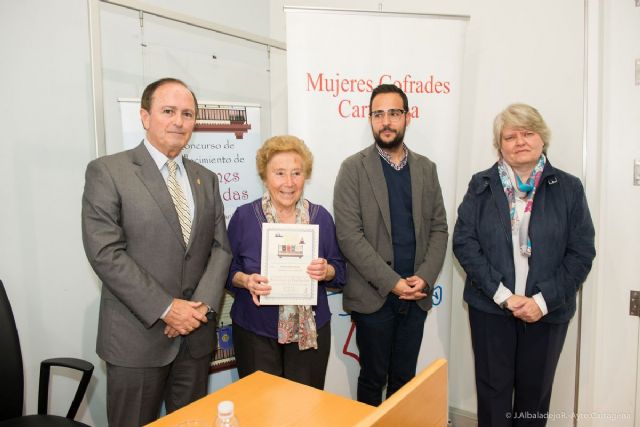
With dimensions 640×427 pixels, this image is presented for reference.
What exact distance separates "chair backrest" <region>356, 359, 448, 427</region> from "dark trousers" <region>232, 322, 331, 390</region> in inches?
44.8

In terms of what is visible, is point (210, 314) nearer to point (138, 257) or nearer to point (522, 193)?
point (138, 257)

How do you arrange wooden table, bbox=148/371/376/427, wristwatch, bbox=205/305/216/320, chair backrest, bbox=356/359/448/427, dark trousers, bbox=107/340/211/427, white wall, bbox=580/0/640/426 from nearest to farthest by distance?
chair backrest, bbox=356/359/448/427
wooden table, bbox=148/371/376/427
dark trousers, bbox=107/340/211/427
wristwatch, bbox=205/305/216/320
white wall, bbox=580/0/640/426

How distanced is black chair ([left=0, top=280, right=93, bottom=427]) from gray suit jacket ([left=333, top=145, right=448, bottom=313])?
4.43 feet

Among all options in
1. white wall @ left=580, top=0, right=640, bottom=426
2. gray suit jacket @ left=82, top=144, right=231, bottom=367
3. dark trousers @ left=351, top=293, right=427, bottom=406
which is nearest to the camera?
gray suit jacket @ left=82, top=144, right=231, bottom=367

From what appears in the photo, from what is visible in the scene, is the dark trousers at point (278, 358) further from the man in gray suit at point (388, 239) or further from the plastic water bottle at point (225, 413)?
the plastic water bottle at point (225, 413)

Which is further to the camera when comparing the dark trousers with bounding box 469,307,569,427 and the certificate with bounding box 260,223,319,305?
the dark trousers with bounding box 469,307,569,427

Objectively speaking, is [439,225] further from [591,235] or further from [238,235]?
[238,235]

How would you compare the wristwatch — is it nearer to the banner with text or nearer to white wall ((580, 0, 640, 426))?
the banner with text

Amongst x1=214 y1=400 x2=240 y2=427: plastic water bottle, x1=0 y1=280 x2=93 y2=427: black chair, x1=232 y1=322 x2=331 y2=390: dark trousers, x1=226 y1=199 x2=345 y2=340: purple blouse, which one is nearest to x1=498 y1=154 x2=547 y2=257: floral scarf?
x1=226 y1=199 x2=345 y2=340: purple blouse

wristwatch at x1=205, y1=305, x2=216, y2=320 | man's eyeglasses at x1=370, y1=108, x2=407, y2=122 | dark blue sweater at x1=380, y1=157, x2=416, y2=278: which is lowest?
wristwatch at x1=205, y1=305, x2=216, y2=320

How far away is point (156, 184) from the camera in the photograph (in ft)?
6.48

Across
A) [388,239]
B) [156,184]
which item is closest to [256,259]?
[156,184]

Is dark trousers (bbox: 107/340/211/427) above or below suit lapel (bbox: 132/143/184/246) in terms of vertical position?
below

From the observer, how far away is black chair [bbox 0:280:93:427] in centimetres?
195
